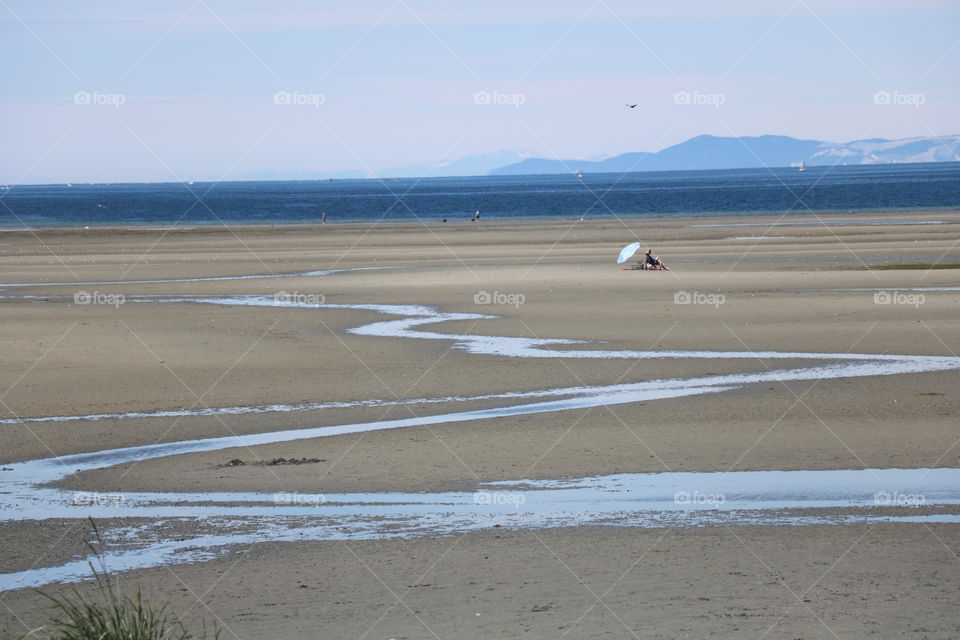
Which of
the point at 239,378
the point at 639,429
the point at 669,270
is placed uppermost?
the point at 669,270

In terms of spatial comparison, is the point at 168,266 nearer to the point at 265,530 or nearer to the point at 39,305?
the point at 39,305

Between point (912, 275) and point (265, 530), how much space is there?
27569 millimetres

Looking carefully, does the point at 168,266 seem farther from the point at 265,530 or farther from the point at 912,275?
the point at 265,530

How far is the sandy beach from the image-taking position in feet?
28.7

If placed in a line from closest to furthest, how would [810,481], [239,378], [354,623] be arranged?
[354,623]
[810,481]
[239,378]

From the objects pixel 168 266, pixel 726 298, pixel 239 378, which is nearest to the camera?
pixel 239 378

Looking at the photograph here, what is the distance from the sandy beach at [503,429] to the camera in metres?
8.76

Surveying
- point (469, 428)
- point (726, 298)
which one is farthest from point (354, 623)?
point (726, 298)

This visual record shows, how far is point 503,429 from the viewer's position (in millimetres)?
15156

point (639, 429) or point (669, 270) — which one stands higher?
point (669, 270)

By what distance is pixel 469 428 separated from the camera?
15297 mm

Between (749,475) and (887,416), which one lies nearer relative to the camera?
(749,475)

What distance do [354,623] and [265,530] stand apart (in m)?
2.70

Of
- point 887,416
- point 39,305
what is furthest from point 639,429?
point 39,305
